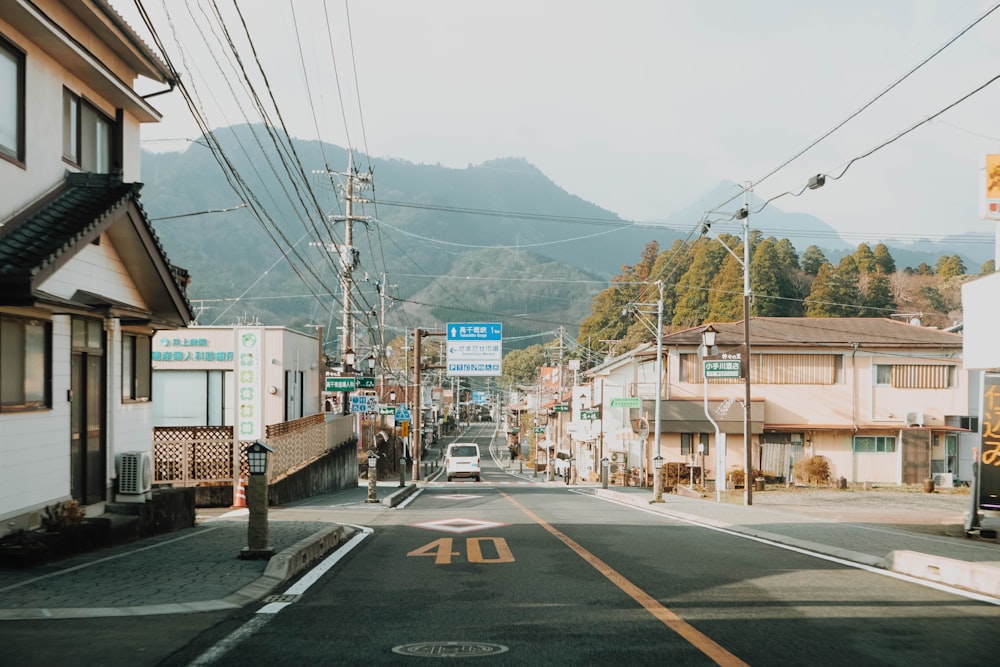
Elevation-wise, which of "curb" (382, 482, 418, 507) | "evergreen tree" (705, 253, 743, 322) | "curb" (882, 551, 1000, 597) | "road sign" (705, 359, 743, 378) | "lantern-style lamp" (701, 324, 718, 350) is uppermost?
"evergreen tree" (705, 253, 743, 322)

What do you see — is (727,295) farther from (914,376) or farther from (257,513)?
(257,513)

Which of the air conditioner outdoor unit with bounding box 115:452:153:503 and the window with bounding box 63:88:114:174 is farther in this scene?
the air conditioner outdoor unit with bounding box 115:452:153:503

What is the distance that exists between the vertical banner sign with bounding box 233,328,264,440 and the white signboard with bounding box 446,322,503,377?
9.91 meters

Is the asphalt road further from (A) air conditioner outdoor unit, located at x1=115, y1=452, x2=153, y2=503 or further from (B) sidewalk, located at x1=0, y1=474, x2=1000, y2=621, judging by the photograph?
(A) air conditioner outdoor unit, located at x1=115, y1=452, x2=153, y2=503

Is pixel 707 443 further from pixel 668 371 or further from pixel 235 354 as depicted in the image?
pixel 235 354

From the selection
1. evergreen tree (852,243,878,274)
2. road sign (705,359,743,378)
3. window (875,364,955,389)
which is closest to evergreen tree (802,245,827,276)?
evergreen tree (852,243,878,274)

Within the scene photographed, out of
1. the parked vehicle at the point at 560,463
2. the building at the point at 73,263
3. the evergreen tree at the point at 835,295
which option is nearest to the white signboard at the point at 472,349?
the building at the point at 73,263

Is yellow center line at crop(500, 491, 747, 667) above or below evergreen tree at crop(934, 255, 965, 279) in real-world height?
below

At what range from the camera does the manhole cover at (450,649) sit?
647 centimetres

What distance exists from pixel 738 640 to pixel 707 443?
136ft

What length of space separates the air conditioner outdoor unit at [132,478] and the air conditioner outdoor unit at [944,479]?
39080 millimetres

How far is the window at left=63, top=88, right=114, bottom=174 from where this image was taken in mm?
13312

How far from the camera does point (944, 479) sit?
43750 mm

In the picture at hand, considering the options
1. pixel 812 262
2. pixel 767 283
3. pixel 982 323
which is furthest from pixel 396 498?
pixel 812 262
